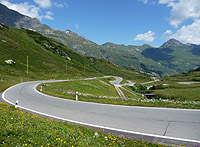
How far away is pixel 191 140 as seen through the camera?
716cm

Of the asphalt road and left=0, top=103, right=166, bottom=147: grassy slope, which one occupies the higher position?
left=0, top=103, right=166, bottom=147: grassy slope

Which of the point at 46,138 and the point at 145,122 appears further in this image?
the point at 145,122

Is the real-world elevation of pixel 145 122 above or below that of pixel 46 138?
below

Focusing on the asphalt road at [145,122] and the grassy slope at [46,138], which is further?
the asphalt road at [145,122]

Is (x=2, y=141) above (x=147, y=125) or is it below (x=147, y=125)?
above

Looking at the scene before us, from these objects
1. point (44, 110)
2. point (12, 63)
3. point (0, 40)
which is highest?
point (0, 40)

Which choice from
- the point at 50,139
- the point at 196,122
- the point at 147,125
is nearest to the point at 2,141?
the point at 50,139

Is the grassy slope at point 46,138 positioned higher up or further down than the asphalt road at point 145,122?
higher up

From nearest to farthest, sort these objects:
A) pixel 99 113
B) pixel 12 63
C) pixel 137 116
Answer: pixel 137 116 → pixel 99 113 → pixel 12 63

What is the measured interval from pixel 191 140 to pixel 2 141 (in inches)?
336

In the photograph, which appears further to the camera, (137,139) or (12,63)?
(12,63)

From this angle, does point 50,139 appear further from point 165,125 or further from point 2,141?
point 165,125

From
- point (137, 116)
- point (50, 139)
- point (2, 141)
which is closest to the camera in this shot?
point (2, 141)

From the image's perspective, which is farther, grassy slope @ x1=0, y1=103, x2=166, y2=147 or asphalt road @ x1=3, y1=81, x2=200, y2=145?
asphalt road @ x1=3, y1=81, x2=200, y2=145
